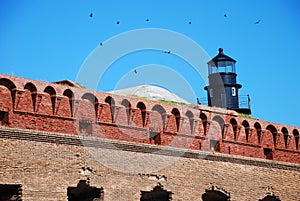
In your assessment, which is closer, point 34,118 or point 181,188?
point 34,118

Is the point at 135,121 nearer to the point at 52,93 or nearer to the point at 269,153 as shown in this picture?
the point at 52,93

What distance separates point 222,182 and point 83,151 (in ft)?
14.7

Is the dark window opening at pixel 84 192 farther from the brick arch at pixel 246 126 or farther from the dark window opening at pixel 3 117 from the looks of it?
the brick arch at pixel 246 126

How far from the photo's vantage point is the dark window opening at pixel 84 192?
1756 centimetres

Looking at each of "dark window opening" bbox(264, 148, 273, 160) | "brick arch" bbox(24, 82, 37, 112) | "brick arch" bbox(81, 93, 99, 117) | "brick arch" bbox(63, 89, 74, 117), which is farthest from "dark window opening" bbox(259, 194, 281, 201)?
"brick arch" bbox(24, 82, 37, 112)

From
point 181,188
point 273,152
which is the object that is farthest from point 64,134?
point 273,152

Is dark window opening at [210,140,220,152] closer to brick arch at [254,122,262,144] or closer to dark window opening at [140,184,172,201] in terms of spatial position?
brick arch at [254,122,262,144]

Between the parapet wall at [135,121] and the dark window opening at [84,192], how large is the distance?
1256 mm

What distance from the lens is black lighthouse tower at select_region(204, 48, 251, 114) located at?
31.4 metres

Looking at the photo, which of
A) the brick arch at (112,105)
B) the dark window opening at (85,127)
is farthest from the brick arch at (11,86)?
the brick arch at (112,105)

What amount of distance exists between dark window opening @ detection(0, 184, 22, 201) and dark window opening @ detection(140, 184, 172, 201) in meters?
3.56

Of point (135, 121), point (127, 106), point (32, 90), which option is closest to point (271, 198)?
point (135, 121)

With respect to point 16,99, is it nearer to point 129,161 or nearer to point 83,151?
point 83,151

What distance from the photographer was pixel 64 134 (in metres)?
17.2
